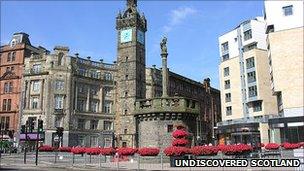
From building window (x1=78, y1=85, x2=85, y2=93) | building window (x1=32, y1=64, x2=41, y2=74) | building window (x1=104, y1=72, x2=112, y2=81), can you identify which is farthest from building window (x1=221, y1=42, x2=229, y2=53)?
building window (x1=32, y1=64, x2=41, y2=74)

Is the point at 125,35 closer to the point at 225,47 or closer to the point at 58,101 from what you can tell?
the point at 58,101

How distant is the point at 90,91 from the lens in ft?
258

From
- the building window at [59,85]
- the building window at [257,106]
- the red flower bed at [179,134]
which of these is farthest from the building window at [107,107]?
the red flower bed at [179,134]

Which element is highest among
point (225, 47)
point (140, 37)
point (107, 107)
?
point (140, 37)

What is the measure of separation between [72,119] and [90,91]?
7942mm

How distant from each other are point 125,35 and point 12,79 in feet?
86.0

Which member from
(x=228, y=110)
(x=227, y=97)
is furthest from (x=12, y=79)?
(x=228, y=110)

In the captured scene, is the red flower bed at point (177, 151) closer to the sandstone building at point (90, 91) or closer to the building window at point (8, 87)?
the sandstone building at point (90, 91)

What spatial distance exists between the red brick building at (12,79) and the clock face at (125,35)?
21.1m

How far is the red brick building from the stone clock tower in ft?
68.1

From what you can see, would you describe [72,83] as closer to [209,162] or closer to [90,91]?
[90,91]

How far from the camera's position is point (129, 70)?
75.1 metres

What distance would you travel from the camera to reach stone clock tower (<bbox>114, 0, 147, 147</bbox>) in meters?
73.9

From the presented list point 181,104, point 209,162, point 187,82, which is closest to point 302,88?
point 181,104
